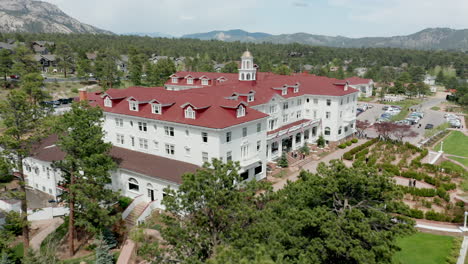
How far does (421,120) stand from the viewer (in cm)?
7400

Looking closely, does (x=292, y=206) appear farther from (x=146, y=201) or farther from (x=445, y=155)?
(x=445, y=155)

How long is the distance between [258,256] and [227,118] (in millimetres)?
22751

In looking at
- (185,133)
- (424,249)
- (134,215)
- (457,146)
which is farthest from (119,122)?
(457,146)

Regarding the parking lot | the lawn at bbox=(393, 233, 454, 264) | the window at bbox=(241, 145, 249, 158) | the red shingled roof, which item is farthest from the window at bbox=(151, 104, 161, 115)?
the parking lot

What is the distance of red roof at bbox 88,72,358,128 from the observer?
34.2m

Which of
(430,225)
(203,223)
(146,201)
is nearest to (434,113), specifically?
(430,225)

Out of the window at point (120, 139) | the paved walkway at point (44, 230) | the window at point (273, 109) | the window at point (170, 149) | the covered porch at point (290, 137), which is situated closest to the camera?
the paved walkway at point (44, 230)

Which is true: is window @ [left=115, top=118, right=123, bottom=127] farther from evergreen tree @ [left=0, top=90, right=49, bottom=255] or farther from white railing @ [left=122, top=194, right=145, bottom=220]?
evergreen tree @ [left=0, top=90, right=49, bottom=255]

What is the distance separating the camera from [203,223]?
16.7 metres

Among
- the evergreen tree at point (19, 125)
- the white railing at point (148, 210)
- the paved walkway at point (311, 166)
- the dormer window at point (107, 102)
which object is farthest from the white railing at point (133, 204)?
the dormer window at point (107, 102)

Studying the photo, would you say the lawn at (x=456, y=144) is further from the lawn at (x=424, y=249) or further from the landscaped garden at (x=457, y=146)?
the lawn at (x=424, y=249)

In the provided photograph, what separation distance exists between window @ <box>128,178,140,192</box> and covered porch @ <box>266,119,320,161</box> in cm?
1652

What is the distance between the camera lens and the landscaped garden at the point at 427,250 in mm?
23609

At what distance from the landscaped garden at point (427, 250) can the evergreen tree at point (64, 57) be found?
97.0 metres
